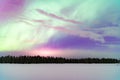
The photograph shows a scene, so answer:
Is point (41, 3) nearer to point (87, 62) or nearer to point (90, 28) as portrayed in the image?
point (90, 28)

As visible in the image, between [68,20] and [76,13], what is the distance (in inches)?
4.8

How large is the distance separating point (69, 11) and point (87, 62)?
64cm

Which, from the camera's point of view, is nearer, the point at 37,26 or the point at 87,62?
the point at 37,26

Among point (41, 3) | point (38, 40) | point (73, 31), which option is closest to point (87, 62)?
point (73, 31)

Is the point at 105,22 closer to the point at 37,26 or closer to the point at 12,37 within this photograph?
the point at 37,26

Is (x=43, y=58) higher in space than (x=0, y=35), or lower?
lower

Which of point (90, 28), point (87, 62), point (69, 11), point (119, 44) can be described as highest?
point (69, 11)

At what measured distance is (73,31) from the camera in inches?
111

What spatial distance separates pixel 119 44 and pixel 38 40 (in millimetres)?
879

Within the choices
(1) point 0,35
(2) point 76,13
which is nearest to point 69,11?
(2) point 76,13

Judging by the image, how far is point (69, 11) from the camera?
279 cm

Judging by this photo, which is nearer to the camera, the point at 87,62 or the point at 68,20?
the point at 68,20

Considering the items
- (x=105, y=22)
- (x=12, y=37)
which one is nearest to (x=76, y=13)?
(x=105, y=22)

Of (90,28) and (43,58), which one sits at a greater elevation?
(90,28)
